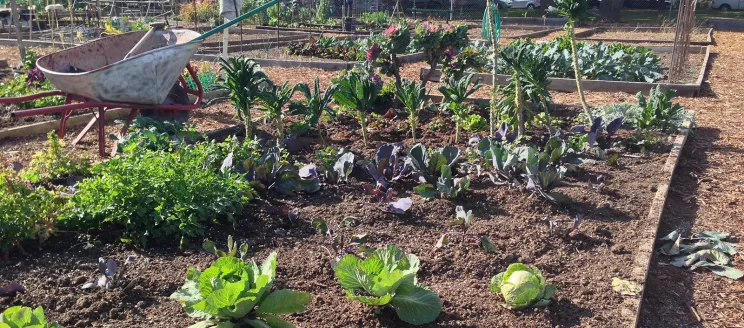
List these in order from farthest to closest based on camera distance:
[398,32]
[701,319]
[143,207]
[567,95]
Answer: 1. [567,95]
2. [398,32]
3. [143,207]
4. [701,319]

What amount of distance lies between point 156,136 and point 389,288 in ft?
9.56

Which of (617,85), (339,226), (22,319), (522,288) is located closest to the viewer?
(22,319)

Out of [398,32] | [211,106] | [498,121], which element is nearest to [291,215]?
[498,121]

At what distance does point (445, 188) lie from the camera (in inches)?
165

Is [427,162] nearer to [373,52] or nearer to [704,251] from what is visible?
[704,251]

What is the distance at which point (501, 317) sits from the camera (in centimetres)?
291

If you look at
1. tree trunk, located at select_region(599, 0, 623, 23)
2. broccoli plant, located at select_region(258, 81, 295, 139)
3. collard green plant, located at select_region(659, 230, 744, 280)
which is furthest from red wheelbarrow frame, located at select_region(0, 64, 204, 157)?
tree trunk, located at select_region(599, 0, 623, 23)

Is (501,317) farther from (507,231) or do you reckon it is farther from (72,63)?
(72,63)

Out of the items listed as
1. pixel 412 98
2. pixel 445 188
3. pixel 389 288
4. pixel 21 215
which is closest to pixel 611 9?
pixel 412 98

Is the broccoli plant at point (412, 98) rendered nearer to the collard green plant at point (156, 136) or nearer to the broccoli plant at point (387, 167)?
the broccoli plant at point (387, 167)

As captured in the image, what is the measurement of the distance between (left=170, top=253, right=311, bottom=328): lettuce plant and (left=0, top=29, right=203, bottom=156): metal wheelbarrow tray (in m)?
3.26

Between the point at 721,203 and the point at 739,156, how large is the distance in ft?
4.37

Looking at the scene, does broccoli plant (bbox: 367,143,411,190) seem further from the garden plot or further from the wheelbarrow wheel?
the wheelbarrow wheel

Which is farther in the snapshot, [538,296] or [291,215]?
[291,215]
